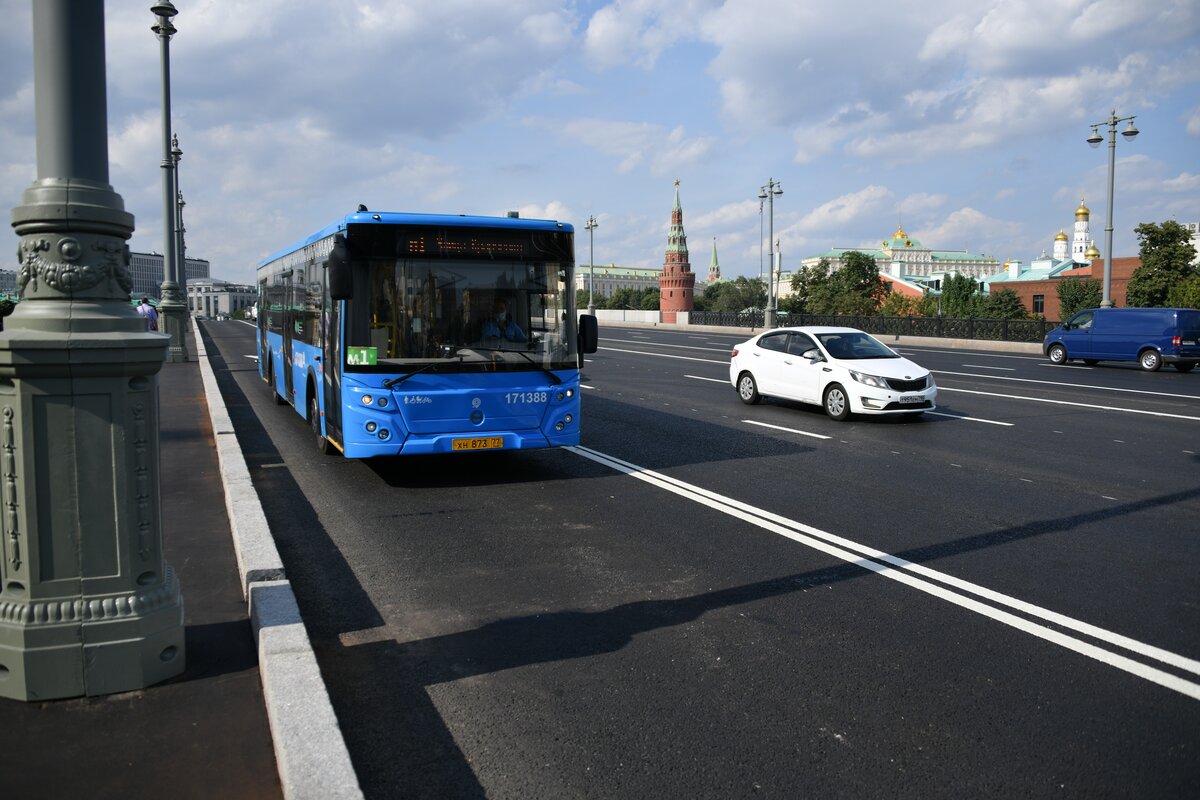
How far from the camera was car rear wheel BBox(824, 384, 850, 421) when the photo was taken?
14688 millimetres

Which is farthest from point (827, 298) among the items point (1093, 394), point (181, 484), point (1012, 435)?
point (181, 484)

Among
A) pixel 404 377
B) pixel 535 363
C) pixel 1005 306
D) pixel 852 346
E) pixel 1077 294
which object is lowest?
pixel 404 377

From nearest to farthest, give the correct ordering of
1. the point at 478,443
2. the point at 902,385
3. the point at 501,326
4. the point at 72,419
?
the point at 72,419 → the point at 478,443 → the point at 501,326 → the point at 902,385

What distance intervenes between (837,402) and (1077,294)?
95.7 m

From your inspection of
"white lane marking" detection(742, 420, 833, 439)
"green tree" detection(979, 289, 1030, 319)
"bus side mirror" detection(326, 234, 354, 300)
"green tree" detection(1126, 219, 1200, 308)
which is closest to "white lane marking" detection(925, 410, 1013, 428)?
"white lane marking" detection(742, 420, 833, 439)

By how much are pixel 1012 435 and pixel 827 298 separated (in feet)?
264

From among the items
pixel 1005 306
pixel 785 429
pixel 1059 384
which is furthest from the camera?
pixel 1005 306

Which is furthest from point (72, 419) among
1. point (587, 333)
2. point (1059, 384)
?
point (1059, 384)

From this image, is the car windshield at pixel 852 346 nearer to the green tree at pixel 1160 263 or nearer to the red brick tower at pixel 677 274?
the green tree at pixel 1160 263

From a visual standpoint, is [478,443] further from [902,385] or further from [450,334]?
[902,385]

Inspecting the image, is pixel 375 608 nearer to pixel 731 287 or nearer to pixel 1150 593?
pixel 1150 593

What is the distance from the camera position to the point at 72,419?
4.00 metres

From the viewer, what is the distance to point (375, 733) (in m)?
4.05

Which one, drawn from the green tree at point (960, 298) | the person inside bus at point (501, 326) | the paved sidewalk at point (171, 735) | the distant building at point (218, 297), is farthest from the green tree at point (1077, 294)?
the distant building at point (218, 297)
